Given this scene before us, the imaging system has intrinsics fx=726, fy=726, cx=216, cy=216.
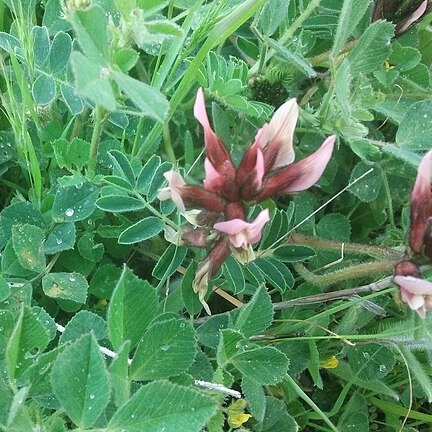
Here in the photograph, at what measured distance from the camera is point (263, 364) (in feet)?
4.68

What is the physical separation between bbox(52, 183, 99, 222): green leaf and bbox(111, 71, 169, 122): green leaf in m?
0.45

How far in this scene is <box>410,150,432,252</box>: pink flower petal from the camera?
1.31m

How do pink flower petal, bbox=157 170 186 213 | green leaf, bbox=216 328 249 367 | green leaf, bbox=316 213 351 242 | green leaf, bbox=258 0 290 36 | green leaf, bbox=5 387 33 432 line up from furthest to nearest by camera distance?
green leaf, bbox=316 213 351 242
green leaf, bbox=258 0 290 36
green leaf, bbox=216 328 249 367
pink flower petal, bbox=157 170 186 213
green leaf, bbox=5 387 33 432

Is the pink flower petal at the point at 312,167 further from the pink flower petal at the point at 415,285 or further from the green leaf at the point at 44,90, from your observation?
the green leaf at the point at 44,90

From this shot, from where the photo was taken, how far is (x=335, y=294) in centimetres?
165

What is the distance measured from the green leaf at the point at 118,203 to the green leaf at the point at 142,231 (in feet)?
0.12

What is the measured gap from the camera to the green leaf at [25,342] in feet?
3.71

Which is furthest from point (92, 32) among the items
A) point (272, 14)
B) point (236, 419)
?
point (236, 419)

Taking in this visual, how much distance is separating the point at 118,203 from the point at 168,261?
0.17 meters

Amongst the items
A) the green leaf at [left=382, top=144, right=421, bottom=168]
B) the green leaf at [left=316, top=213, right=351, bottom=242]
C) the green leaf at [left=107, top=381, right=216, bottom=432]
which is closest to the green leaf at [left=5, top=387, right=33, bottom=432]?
the green leaf at [left=107, top=381, right=216, bottom=432]

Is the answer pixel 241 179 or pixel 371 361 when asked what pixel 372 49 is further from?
pixel 371 361

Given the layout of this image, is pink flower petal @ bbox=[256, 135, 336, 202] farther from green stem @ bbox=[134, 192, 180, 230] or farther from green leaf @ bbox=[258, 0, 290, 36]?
green leaf @ bbox=[258, 0, 290, 36]

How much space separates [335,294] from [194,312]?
12.9 inches

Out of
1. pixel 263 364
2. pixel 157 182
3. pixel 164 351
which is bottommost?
pixel 263 364
